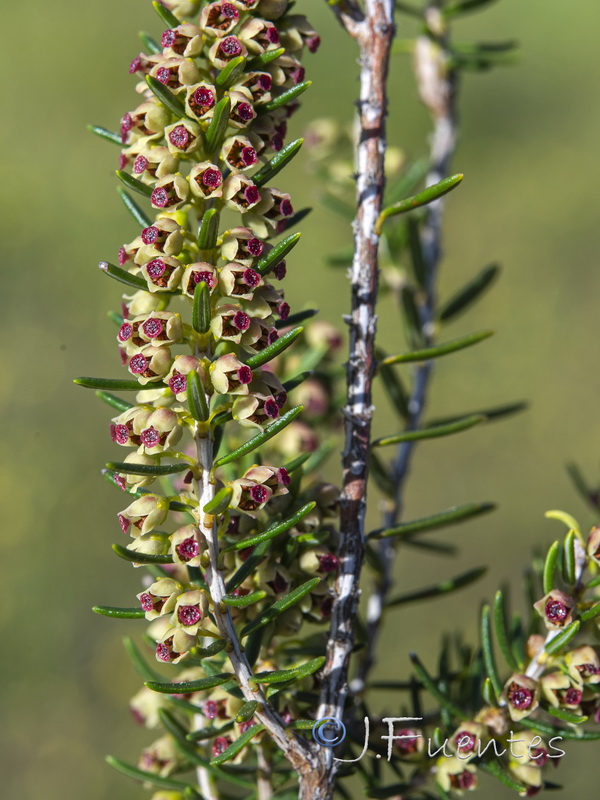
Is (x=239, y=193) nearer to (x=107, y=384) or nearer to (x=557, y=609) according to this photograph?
(x=107, y=384)

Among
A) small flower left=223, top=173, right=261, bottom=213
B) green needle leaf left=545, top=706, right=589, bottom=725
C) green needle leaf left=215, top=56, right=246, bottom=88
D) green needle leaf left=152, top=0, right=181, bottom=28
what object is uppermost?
green needle leaf left=152, top=0, right=181, bottom=28

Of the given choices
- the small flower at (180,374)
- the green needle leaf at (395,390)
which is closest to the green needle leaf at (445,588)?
the green needle leaf at (395,390)

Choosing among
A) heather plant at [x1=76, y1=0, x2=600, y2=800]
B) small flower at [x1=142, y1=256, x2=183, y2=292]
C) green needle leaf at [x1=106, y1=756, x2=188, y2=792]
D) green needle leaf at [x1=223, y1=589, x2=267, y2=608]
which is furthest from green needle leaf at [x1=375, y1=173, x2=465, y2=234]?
green needle leaf at [x1=106, y1=756, x2=188, y2=792]

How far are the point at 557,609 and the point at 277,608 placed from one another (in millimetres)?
458

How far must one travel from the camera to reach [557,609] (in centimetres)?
132

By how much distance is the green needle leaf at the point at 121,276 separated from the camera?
1.12 metres

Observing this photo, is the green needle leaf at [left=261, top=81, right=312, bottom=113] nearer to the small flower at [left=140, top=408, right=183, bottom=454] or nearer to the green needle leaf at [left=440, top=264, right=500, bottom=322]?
the small flower at [left=140, top=408, right=183, bottom=454]

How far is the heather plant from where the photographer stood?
1139 mm

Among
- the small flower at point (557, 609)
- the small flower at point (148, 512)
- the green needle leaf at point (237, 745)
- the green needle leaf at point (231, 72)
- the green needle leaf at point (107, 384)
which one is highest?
the green needle leaf at point (231, 72)

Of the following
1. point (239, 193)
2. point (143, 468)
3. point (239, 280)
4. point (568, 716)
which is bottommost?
point (568, 716)

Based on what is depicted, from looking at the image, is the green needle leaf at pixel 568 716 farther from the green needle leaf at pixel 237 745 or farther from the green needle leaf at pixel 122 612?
the green needle leaf at pixel 122 612

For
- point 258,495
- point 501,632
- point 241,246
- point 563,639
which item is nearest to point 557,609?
point 563,639

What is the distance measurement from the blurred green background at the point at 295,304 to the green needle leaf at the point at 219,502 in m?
3.76

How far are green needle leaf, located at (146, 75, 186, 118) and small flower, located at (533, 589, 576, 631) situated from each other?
3.05 feet
